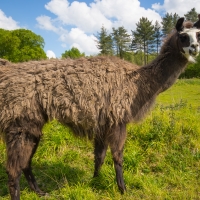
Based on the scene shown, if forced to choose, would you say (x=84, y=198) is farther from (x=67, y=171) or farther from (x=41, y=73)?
(x=41, y=73)

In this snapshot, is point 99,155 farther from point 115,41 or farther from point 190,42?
point 115,41

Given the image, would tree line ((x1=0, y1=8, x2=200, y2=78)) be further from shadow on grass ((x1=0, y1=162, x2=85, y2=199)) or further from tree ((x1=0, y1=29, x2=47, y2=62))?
shadow on grass ((x1=0, y1=162, x2=85, y2=199))

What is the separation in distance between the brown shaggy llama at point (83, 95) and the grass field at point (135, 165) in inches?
14.2

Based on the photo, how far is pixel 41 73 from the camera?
11.0 feet

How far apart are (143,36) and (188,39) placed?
4268cm

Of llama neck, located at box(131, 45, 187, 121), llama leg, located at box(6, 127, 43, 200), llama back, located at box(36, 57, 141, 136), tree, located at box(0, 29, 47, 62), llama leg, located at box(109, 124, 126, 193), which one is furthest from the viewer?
tree, located at box(0, 29, 47, 62)

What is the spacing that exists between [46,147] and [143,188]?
2.32 metres

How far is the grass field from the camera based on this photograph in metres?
3.57

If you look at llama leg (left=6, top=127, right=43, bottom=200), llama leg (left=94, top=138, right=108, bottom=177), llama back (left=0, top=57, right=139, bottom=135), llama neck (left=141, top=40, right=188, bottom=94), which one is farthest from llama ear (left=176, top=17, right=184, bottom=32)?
llama leg (left=6, top=127, right=43, bottom=200)

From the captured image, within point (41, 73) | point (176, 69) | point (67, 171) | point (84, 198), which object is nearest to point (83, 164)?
point (67, 171)

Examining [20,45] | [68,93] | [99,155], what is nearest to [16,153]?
[68,93]

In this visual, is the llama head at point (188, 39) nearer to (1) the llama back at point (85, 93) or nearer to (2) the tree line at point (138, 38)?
(1) the llama back at point (85, 93)

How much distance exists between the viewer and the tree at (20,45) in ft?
117

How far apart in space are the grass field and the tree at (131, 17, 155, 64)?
3949cm
